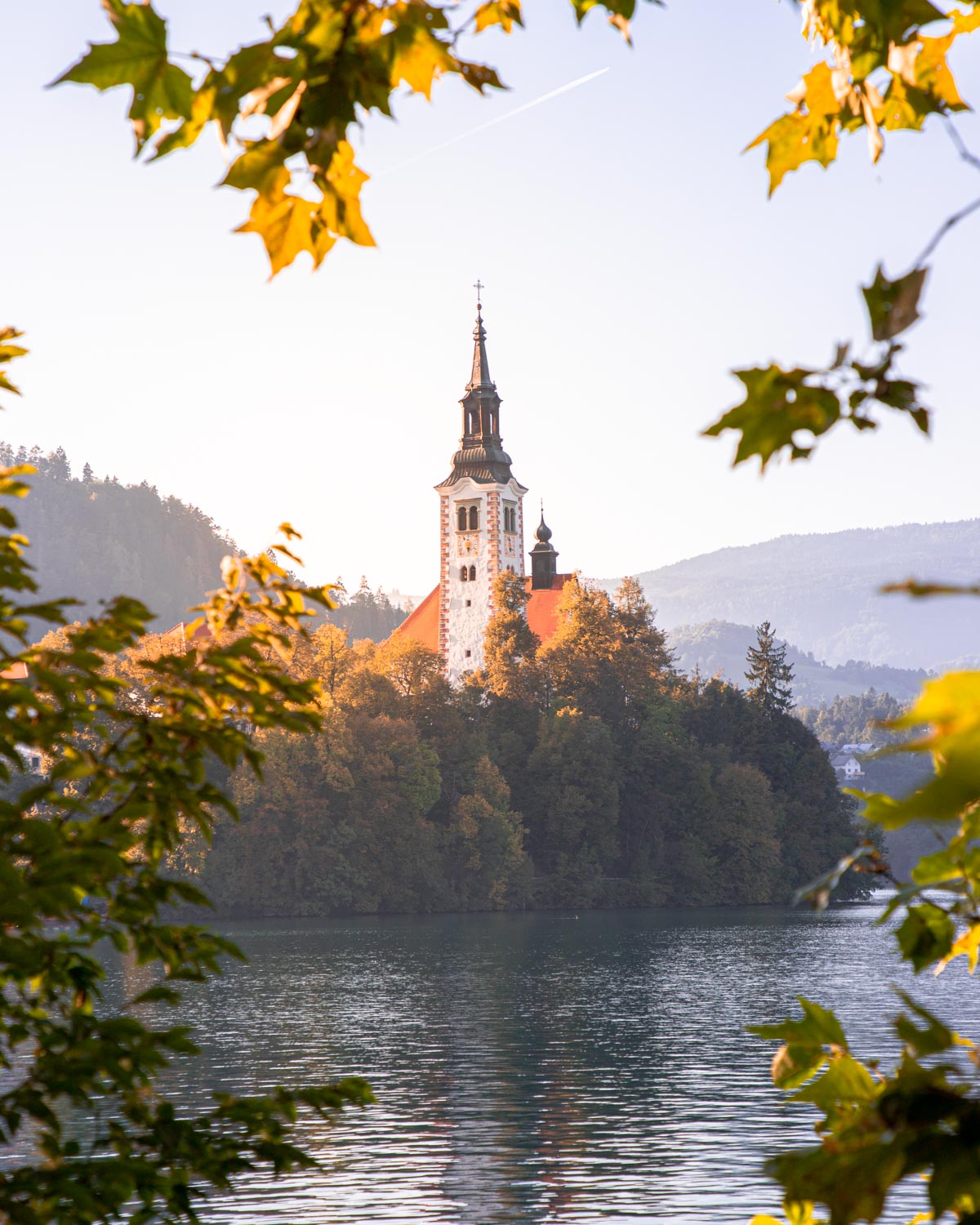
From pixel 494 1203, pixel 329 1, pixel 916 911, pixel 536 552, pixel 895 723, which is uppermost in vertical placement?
pixel 536 552

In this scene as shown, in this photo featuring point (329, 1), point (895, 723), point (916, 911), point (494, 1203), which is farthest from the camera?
point (494, 1203)

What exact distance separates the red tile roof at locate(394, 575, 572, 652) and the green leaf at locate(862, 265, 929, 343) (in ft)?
310

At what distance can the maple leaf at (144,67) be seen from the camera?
2.36m

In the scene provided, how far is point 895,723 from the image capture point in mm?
1193

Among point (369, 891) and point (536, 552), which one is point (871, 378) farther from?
point (536, 552)

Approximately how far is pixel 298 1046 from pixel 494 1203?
14.3 meters

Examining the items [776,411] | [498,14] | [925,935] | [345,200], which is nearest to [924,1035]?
[776,411]

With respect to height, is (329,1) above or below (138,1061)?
above

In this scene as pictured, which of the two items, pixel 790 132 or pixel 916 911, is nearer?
pixel 916 911

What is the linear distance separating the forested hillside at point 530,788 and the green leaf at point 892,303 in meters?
68.9

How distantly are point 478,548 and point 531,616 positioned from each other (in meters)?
5.78

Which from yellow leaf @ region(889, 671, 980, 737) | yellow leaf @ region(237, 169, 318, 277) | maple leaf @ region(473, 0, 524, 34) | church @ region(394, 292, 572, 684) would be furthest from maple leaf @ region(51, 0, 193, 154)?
church @ region(394, 292, 572, 684)

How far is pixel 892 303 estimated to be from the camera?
1792mm

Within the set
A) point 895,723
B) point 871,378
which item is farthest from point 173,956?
point 895,723
